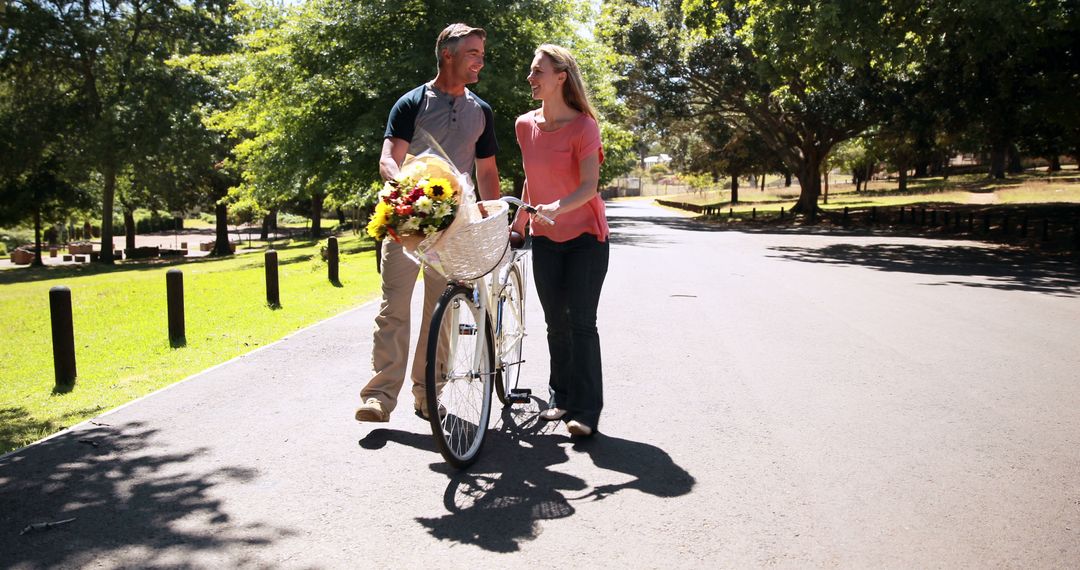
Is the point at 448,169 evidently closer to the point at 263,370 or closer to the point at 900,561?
the point at 900,561

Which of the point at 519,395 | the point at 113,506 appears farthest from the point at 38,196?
the point at 113,506

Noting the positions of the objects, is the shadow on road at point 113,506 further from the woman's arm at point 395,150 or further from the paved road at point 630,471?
the woman's arm at point 395,150

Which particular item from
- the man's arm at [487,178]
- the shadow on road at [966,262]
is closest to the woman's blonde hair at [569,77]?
the man's arm at [487,178]

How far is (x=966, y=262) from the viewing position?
17.8 metres

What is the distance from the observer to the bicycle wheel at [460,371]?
172 inches

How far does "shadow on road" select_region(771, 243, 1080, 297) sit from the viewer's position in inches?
541

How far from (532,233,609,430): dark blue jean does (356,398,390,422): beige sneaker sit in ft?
3.64

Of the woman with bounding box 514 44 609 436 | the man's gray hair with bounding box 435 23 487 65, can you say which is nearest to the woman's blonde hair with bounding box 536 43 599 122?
the woman with bounding box 514 44 609 436

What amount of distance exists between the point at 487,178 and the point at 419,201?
53.9 inches

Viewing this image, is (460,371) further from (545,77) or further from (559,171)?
(545,77)

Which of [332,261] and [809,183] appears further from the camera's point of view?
[809,183]

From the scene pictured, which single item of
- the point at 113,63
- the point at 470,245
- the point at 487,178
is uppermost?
the point at 113,63

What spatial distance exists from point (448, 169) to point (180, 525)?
2043 millimetres

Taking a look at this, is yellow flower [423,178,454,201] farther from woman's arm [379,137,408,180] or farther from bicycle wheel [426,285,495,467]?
woman's arm [379,137,408,180]
